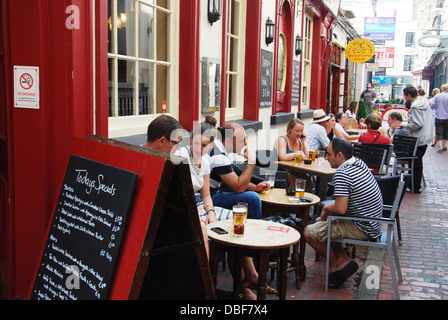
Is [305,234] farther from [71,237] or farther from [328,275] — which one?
[71,237]

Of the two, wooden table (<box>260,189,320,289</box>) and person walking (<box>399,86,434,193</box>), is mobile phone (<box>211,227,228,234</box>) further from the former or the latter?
person walking (<box>399,86,434,193</box>)

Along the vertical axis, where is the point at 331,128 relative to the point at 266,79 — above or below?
below

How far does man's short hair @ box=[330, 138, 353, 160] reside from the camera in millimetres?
4258

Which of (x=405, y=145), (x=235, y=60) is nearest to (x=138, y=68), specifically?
(x=235, y=60)

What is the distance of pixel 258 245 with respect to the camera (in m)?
3.19

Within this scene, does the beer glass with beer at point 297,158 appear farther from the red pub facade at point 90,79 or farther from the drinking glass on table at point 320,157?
the red pub facade at point 90,79

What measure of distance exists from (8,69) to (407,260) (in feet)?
14.1

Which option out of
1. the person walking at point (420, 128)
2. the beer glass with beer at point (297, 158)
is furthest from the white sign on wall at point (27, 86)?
the person walking at point (420, 128)

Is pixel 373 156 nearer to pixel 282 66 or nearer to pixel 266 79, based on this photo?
pixel 266 79

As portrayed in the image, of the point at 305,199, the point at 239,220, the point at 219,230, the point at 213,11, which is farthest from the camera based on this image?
the point at 213,11

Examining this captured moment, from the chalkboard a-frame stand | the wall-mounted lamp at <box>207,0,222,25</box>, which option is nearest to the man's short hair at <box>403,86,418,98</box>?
the wall-mounted lamp at <box>207,0,222,25</box>

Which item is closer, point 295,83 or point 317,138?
point 317,138

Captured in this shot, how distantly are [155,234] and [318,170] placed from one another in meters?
3.96
